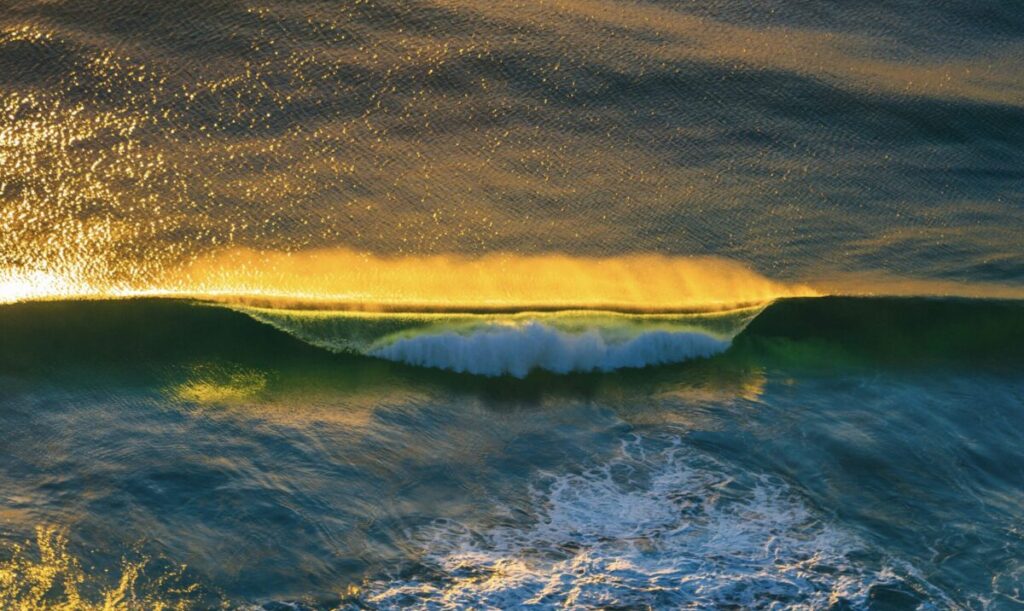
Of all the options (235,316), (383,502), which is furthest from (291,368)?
(383,502)

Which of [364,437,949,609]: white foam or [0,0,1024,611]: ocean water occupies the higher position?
[0,0,1024,611]: ocean water

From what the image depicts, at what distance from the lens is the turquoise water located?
177 inches

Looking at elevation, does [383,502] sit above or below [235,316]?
below

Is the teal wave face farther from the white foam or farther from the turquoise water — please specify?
the white foam

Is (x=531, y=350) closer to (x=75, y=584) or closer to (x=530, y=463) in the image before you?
(x=530, y=463)

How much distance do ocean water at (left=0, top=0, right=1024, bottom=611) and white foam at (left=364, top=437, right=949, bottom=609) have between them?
2 centimetres

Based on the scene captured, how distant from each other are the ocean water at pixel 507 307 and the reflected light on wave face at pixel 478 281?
0.05 ft

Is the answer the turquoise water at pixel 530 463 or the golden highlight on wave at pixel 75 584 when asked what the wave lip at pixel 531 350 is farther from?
the golden highlight on wave at pixel 75 584

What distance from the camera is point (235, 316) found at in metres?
5.52

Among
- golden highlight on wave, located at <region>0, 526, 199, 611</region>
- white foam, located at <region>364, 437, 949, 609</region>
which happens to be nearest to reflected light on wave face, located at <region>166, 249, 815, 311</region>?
white foam, located at <region>364, 437, 949, 609</region>

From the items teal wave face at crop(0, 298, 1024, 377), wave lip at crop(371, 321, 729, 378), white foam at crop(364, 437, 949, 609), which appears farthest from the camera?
wave lip at crop(371, 321, 729, 378)

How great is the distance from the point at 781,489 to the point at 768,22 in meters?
3.36

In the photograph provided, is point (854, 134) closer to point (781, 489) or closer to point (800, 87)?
point (800, 87)

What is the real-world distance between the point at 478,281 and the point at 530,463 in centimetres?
100
